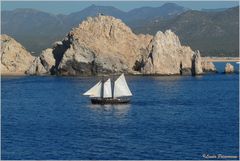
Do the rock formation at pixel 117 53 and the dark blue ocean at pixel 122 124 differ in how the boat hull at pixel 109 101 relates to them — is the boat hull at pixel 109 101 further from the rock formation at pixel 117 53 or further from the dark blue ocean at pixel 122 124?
the rock formation at pixel 117 53

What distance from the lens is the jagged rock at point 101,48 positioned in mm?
169250

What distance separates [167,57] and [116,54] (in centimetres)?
1137

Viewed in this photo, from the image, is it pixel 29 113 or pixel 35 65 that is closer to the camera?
pixel 29 113

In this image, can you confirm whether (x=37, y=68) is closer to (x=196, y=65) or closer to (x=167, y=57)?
(x=167, y=57)

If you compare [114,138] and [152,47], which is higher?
[152,47]

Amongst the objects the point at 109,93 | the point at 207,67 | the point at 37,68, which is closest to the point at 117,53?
the point at 37,68

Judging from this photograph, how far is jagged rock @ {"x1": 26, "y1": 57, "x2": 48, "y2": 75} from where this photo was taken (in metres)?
187

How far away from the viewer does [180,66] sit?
6919 inches

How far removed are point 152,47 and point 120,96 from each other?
66.3 m

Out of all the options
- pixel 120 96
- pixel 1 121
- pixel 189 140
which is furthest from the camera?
pixel 120 96

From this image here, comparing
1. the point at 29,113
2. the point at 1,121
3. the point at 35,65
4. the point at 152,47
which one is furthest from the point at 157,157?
the point at 35,65

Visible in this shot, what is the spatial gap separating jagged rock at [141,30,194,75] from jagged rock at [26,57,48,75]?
89.7ft

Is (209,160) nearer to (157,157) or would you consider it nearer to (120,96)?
(157,157)

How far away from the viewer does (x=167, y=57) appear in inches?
6703
